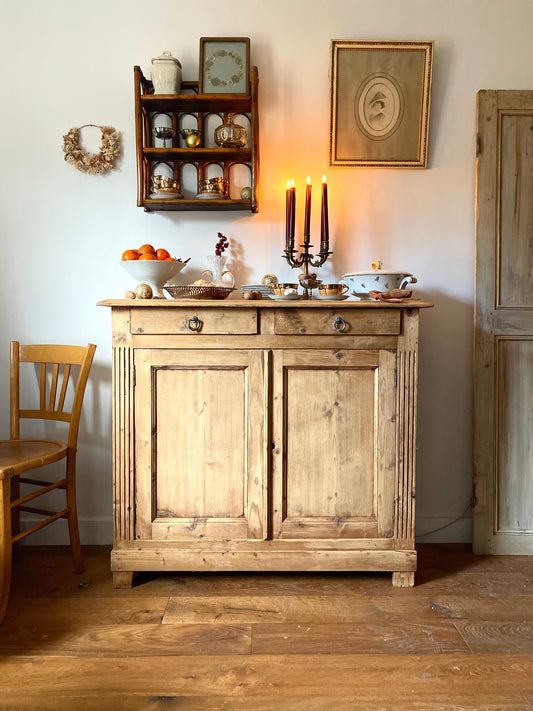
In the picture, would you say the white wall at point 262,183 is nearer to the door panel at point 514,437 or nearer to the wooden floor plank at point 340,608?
the door panel at point 514,437

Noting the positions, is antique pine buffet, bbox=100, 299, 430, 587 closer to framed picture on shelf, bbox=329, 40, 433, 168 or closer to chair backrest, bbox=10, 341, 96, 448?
chair backrest, bbox=10, 341, 96, 448

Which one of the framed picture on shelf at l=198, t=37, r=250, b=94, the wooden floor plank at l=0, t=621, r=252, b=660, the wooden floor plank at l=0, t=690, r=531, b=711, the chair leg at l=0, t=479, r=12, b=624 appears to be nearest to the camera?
the wooden floor plank at l=0, t=690, r=531, b=711

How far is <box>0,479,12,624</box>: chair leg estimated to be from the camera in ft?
5.75

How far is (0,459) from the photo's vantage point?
192cm

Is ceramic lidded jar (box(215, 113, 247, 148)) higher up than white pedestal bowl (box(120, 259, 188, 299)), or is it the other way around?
ceramic lidded jar (box(215, 113, 247, 148))

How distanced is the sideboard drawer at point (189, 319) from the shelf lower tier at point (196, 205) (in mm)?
563

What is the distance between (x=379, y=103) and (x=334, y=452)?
1547mm

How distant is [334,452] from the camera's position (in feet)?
6.70

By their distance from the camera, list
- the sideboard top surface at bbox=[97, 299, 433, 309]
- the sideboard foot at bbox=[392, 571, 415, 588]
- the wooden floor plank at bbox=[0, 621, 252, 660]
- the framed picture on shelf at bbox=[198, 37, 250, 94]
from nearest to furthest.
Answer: the wooden floor plank at bbox=[0, 621, 252, 660], the sideboard top surface at bbox=[97, 299, 433, 309], the sideboard foot at bbox=[392, 571, 415, 588], the framed picture on shelf at bbox=[198, 37, 250, 94]

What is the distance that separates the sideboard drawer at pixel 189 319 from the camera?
78.4 inches

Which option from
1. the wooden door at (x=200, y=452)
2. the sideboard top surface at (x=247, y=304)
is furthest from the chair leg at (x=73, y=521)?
the sideboard top surface at (x=247, y=304)

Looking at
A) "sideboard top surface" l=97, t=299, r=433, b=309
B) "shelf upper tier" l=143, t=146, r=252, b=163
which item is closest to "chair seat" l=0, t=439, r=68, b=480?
"sideboard top surface" l=97, t=299, r=433, b=309

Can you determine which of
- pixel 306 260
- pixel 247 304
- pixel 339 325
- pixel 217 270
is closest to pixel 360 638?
pixel 339 325

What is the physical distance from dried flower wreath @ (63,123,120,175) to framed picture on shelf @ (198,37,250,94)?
45 centimetres
